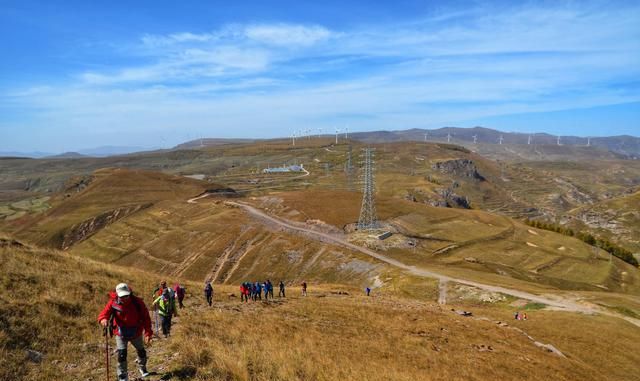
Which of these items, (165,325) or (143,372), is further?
(165,325)

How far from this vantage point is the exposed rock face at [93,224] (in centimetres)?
16362

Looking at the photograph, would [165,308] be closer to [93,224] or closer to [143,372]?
[143,372]

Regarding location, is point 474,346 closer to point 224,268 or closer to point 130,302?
point 130,302

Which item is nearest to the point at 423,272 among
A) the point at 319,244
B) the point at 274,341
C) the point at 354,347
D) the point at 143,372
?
the point at 319,244

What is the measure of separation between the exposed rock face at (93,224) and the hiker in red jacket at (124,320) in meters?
172

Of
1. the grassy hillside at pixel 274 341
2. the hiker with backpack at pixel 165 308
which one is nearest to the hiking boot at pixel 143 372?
the grassy hillside at pixel 274 341

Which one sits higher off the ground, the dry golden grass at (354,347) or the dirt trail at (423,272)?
the dry golden grass at (354,347)

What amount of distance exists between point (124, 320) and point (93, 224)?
18412cm

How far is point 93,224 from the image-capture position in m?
173

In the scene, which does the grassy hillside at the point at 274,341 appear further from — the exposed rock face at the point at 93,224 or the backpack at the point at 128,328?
the exposed rock face at the point at 93,224

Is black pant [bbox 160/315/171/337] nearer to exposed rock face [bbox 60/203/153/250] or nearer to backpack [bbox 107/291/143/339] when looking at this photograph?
backpack [bbox 107/291/143/339]

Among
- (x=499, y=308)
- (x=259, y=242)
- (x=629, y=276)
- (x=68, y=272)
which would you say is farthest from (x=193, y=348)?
(x=629, y=276)

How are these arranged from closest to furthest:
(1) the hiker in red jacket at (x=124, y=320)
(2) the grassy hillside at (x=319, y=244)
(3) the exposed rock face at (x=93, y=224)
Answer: (1) the hiker in red jacket at (x=124, y=320) → (2) the grassy hillside at (x=319, y=244) → (3) the exposed rock face at (x=93, y=224)

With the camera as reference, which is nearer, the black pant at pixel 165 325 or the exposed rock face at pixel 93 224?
the black pant at pixel 165 325
